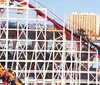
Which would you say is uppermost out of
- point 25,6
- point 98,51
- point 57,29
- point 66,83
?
point 25,6

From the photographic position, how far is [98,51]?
7285mm

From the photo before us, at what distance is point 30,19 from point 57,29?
2.76 feet

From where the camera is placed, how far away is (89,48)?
7176 mm

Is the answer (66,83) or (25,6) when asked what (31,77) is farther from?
(25,6)

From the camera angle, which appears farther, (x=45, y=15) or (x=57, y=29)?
(x=57, y=29)

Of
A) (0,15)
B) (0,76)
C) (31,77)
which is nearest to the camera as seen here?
(0,76)

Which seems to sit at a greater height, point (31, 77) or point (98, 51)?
point (98, 51)

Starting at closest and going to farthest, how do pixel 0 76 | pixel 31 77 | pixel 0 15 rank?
pixel 0 76 → pixel 0 15 → pixel 31 77

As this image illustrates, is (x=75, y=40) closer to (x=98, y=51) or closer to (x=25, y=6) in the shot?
(x=98, y=51)

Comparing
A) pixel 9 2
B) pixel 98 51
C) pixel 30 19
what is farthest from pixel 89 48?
pixel 9 2

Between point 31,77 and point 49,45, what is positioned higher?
point 49,45

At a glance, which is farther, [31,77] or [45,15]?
[31,77]

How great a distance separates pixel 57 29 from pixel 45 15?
2.08 ft

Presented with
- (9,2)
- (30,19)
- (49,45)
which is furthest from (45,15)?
(49,45)
